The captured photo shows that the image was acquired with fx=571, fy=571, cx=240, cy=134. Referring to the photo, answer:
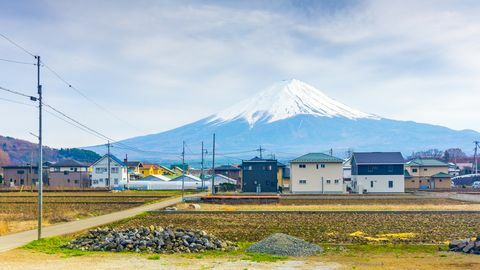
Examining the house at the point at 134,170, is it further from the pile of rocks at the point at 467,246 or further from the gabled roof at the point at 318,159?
the pile of rocks at the point at 467,246

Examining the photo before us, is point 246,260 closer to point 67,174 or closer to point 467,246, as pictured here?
point 467,246

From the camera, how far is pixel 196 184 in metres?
91.4

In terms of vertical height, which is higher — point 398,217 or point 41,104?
point 41,104

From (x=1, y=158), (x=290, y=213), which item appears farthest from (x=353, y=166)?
(x=1, y=158)

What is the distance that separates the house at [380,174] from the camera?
75.8 m

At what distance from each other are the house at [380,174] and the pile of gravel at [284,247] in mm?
56144

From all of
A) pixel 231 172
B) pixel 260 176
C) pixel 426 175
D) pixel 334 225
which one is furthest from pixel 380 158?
pixel 334 225

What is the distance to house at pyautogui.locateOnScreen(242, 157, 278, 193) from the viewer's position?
256 ft

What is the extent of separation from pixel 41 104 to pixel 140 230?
6.43 meters

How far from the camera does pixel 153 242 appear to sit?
70.2 feet

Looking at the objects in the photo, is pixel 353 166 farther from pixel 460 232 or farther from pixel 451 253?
pixel 451 253

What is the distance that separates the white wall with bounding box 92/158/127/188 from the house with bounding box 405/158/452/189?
1879 inches

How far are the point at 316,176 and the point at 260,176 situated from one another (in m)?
8.40

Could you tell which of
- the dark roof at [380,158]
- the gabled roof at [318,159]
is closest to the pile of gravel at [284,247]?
the gabled roof at [318,159]
